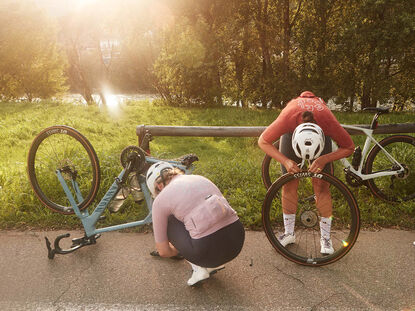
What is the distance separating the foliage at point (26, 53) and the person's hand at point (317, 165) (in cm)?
3446

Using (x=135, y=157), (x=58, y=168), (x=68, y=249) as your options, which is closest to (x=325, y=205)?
(x=135, y=157)

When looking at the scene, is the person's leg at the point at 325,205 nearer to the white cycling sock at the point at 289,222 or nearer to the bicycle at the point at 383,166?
the white cycling sock at the point at 289,222

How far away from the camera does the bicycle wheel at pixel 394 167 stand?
445cm

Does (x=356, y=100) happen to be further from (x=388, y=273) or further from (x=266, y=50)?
(x=388, y=273)

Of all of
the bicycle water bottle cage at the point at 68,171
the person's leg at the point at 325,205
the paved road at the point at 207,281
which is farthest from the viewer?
the bicycle water bottle cage at the point at 68,171

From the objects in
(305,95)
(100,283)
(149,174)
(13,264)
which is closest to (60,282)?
(100,283)

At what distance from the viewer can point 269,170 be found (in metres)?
5.07

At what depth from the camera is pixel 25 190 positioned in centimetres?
499

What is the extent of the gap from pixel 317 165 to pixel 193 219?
127cm

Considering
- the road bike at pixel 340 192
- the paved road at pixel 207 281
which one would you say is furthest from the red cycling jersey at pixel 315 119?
the paved road at pixel 207 281

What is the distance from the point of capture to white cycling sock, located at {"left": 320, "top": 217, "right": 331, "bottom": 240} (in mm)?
3578

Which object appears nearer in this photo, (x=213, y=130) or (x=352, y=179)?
(x=352, y=179)

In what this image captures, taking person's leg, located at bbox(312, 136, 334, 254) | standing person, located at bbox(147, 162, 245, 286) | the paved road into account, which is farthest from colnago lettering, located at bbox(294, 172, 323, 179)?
the paved road

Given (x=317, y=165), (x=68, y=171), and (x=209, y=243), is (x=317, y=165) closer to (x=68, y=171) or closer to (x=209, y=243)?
(x=209, y=243)
